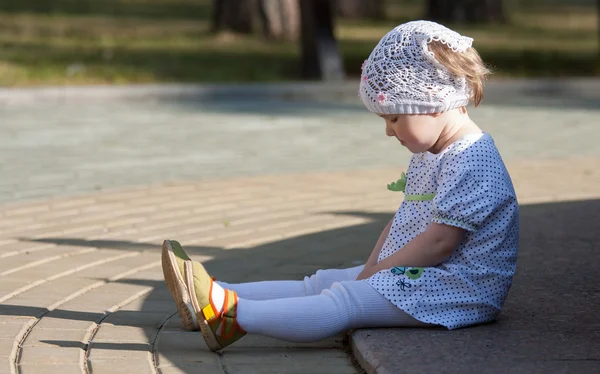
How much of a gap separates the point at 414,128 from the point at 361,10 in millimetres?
24884

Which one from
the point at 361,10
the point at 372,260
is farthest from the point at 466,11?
the point at 372,260

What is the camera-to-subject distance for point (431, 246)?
3971mm

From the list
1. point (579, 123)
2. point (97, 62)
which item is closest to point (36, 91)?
point (97, 62)

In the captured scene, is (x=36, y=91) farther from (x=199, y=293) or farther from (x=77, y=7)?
(x=77, y=7)

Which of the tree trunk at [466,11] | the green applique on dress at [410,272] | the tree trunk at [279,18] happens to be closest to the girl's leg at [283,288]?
the green applique on dress at [410,272]

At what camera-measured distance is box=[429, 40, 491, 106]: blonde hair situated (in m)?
3.97

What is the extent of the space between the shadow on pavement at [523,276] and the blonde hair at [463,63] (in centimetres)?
85

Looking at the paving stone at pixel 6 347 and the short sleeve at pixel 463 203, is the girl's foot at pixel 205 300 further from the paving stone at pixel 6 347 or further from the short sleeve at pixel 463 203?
the short sleeve at pixel 463 203

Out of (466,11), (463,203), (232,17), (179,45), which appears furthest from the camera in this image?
(466,11)

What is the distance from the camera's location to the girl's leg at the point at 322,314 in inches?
151

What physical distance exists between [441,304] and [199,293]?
32.5 inches

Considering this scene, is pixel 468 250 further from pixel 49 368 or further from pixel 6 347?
pixel 6 347

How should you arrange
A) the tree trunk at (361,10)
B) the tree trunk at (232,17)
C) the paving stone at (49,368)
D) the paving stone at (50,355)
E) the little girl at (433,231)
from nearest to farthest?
the paving stone at (49,368)
the paving stone at (50,355)
the little girl at (433,231)
the tree trunk at (232,17)
the tree trunk at (361,10)

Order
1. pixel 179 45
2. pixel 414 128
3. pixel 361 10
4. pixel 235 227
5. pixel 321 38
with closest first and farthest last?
pixel 414 128, pixel 235 227, pixel 321 38, pixel 179 45, pixel 361 10
